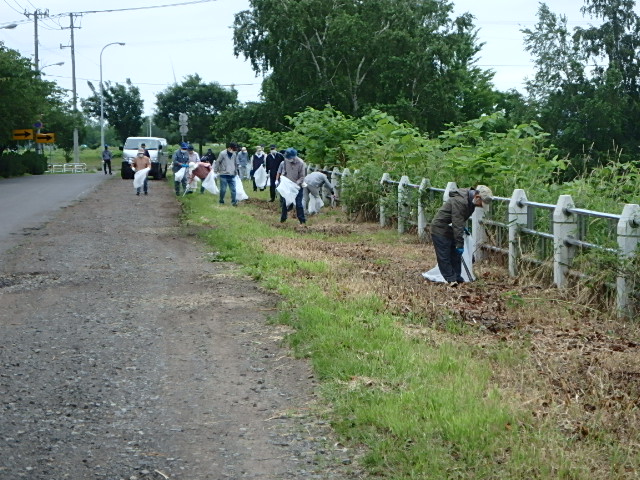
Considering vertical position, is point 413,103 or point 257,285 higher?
point 413,103

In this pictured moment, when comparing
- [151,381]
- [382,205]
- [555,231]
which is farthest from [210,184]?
[151,381]

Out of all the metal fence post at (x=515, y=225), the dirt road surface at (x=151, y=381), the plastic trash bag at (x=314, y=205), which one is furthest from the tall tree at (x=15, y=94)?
the metal fence post at (x=515, y=225)

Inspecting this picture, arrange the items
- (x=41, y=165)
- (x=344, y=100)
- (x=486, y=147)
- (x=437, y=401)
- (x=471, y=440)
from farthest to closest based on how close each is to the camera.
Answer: (x=41, y=165), (x=344, y=100), (x=486, y=147), (x=437, y=401), (x=471, y=440)

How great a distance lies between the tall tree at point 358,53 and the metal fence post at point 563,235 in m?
43.5

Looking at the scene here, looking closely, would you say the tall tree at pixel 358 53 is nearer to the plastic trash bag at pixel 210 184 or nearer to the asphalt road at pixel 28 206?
the asphalt road at pixel 28 206

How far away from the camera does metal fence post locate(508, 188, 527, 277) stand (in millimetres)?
12977

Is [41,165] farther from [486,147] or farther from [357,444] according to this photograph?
[357,444]

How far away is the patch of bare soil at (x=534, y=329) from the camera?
6016mm

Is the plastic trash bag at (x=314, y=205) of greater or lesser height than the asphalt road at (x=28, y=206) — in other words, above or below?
above

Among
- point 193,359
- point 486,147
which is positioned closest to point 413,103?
point 486,147

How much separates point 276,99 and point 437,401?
54.9 metres

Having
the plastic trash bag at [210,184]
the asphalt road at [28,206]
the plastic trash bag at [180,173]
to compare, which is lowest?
the asphalt road at [28,206]

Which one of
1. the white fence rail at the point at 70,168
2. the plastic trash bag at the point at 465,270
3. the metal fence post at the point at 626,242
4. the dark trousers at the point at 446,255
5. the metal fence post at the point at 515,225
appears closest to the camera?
the metal fence post at the point at 626,242

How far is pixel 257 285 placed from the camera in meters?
11.6
